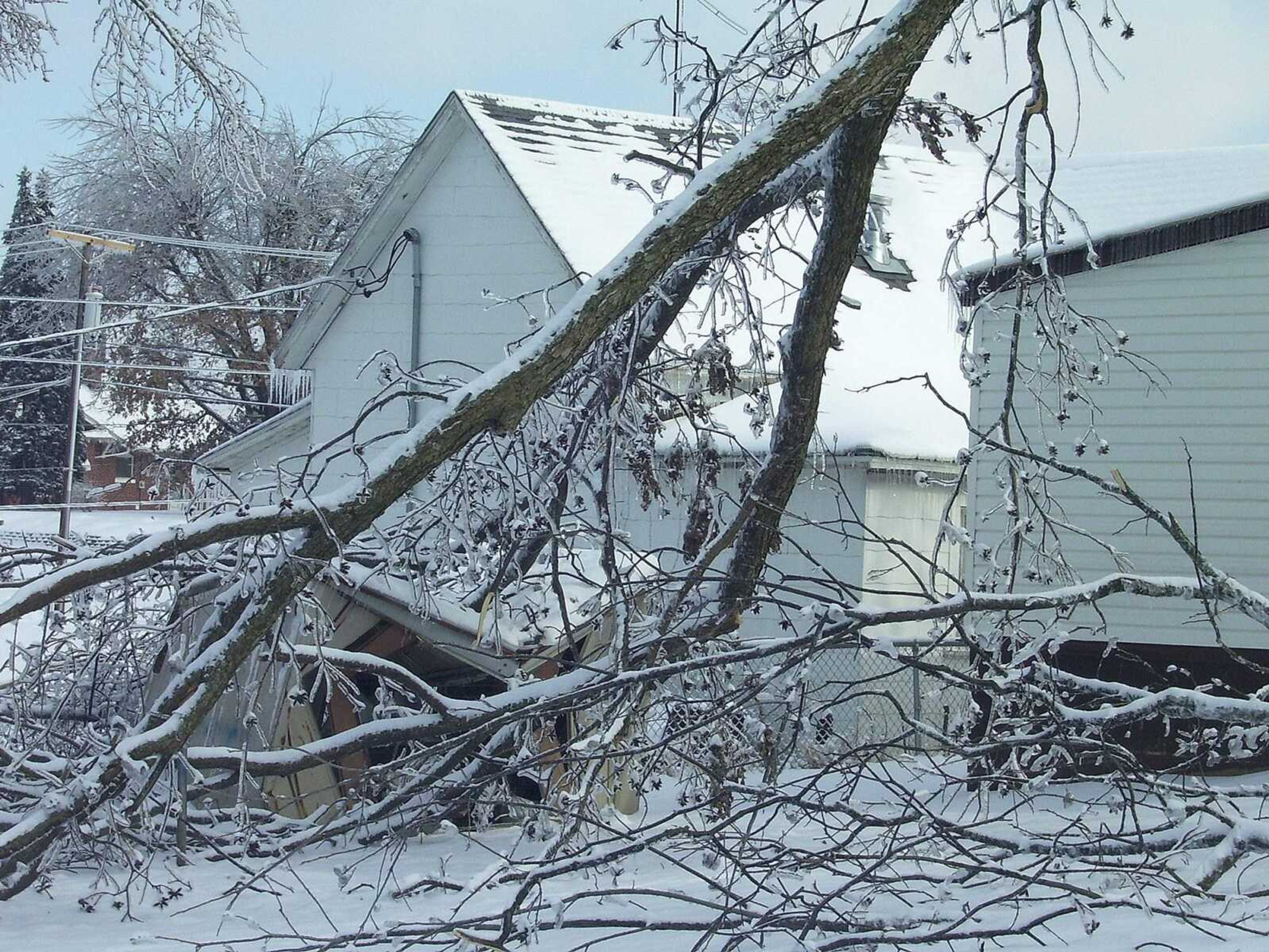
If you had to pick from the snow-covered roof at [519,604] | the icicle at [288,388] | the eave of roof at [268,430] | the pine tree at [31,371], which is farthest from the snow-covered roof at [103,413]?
the snow-covered roof at [519,604]

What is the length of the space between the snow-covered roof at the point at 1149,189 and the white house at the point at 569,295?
143cm

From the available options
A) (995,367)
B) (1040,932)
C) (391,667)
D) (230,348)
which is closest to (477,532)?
(391,667)

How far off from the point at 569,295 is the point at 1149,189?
16.7ft

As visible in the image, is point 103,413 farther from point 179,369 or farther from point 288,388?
point 288,388

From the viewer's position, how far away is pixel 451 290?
13.8 m

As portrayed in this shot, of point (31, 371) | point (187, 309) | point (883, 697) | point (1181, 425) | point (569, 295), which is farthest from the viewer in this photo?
point (31, 371)

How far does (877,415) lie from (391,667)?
7361mm

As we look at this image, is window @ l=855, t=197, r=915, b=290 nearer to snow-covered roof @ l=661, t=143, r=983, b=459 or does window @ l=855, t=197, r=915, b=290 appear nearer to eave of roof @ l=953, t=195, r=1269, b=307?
eave of roof @ l=953, t=195, r=1269, b=307

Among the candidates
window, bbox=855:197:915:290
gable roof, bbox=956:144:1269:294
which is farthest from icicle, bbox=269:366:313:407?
window, bbox=855:197:915:290

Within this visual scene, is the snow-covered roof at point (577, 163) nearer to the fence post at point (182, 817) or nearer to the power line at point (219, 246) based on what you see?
the fence post at point (182, 817)

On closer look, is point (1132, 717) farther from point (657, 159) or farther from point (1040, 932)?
point (657, 159)

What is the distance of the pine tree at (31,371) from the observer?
34688 mm

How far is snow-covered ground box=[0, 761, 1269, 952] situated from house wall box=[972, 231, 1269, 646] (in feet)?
9.16

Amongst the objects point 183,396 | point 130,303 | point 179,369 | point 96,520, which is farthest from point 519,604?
point 96,520
